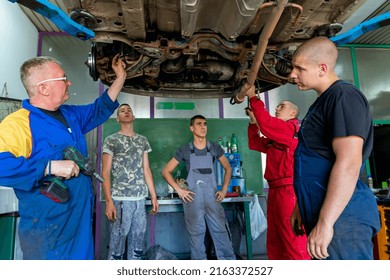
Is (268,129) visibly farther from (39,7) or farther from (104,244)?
(104,244)

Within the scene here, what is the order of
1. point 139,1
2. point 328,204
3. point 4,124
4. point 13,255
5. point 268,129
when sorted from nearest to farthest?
point 328,204 < point 4,124 < point 139,1 < point 268,129 < point 13,255

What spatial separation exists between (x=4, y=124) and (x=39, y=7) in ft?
1.80

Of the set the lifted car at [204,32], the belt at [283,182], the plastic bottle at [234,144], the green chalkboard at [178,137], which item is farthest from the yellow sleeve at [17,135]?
the plastic bottle at [234,144]

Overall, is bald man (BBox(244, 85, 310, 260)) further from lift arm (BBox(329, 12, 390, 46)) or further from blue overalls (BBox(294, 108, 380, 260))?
blue overalls (BBox(294, 108, 380, 260))

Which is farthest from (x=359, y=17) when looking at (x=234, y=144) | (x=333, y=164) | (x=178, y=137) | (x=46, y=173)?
(x=46, y=173)

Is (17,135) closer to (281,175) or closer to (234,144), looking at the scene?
(281,175)

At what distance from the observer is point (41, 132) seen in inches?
50.0

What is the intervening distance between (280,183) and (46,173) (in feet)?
5.28

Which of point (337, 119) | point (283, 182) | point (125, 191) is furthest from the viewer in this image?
point (125, 191)

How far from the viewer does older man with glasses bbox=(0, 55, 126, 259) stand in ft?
3.80

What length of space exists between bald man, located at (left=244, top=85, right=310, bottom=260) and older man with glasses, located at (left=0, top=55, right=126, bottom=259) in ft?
3.80

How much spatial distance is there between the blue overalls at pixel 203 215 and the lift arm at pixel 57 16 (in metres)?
1.71

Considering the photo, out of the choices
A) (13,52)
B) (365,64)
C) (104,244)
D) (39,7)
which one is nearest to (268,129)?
(39,7)

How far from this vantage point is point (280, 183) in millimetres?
2133
